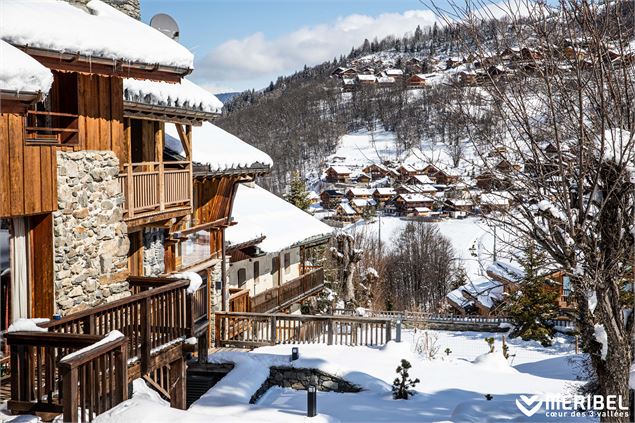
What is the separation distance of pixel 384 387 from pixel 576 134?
8420 millimetres

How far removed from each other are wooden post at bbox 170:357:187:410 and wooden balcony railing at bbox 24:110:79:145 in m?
4.05

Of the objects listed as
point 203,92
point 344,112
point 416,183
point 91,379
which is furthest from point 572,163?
point 344,112

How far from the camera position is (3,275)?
7.64 metres

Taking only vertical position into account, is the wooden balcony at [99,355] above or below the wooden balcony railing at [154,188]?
below

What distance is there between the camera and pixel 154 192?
11.1 m

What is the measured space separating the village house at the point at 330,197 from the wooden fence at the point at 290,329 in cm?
4484

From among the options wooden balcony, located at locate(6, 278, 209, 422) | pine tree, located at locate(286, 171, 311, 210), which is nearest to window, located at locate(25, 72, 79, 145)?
wooden balcony, located at locate(6, 278, 209, 422)

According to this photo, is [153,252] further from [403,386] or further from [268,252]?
[268,252]

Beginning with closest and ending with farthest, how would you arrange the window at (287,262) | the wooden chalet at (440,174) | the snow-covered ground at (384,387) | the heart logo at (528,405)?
the wooden chalet at (440,174) < the heart logo at (528,405) < the snow-covered ground at (384,387) < the window at (287,262)

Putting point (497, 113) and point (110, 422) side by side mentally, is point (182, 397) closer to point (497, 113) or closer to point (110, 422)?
point (110, 422)

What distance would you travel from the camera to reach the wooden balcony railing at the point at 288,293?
68.9ft

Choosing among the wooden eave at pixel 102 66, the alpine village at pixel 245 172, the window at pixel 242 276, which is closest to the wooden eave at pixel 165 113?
the alpine village at pixel 245 172

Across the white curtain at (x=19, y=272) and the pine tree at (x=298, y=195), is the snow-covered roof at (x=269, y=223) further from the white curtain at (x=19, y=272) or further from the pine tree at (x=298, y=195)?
the pine tree at (x=298, y=195)

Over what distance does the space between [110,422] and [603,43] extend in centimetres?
593
